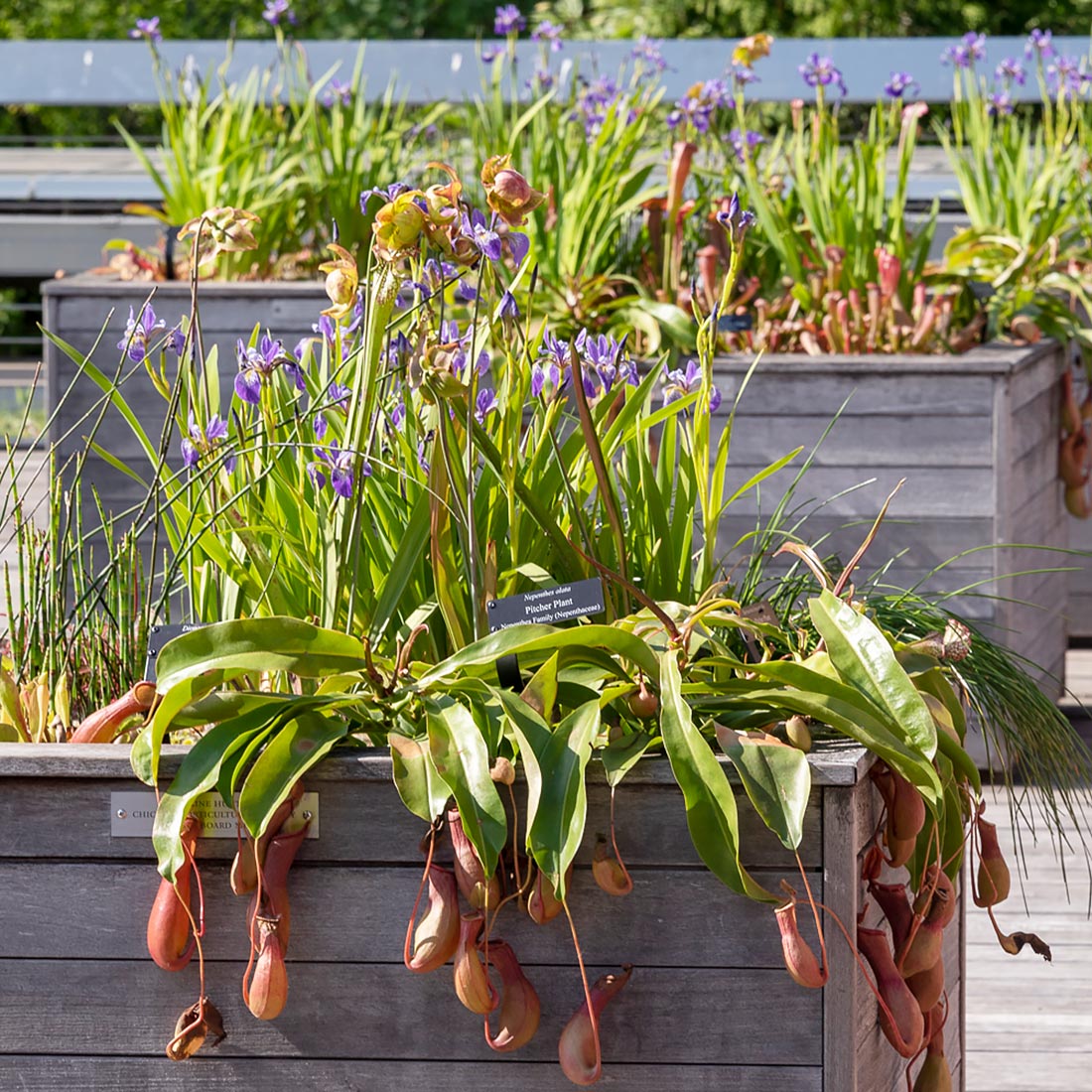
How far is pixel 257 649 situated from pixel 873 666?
1.63ft

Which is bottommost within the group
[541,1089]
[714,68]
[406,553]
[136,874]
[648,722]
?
[541,1089]

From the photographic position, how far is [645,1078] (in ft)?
4.58

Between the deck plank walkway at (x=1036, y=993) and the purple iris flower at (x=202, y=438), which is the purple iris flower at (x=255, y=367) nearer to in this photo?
the purple iris flower at (x=202, y=438)

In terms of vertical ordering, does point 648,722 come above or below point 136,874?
above

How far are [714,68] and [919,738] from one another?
5412mm

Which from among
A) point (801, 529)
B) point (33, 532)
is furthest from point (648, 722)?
point (801, 529)

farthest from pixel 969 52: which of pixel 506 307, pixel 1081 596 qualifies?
pixel 506 307

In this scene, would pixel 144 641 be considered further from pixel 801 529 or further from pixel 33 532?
pixel 801 529

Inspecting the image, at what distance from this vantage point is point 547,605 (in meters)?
1.49

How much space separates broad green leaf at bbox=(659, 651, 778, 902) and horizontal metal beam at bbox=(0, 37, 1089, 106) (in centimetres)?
481

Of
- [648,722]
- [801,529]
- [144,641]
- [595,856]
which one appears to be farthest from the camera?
[801,529]

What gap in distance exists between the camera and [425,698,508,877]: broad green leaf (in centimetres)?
132

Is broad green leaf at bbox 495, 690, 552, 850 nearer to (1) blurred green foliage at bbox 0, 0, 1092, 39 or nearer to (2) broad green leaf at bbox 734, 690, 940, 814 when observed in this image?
(2) broad green leaf at bbox 734, 690, 940, 814

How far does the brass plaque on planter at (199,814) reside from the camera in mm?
1399
